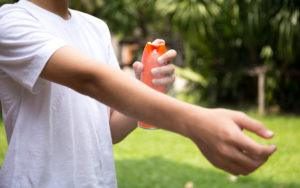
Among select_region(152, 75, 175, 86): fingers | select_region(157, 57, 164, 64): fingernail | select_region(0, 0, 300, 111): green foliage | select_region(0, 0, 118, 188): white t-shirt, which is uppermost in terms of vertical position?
select_region(157, 57, 164, 64): fingernail

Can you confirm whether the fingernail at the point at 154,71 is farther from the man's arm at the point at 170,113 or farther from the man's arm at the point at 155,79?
the man's arm at the point at 170,113

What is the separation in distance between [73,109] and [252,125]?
0.58 m

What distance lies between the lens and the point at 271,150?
0.92 m

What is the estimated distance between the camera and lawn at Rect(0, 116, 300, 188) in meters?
4.52

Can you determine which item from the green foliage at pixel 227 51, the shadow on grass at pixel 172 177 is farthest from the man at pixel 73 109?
the green foliage at pixel 227 51

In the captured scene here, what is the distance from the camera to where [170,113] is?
1013 mm

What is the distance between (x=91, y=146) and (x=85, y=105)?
3.9 inches

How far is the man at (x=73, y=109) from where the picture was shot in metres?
0.97

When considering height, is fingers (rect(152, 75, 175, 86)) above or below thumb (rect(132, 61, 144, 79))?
above

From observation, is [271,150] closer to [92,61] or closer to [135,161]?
[92,61]

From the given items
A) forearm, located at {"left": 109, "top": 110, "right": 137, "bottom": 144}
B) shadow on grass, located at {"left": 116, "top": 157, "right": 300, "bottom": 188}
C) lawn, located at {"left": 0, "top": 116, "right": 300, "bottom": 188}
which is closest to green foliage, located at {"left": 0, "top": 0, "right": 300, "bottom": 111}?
lawn, located at {"left": 0, "top": 116, "right": 300, "bottom": 188}

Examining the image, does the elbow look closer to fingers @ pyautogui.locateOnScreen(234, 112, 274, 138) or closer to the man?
the man

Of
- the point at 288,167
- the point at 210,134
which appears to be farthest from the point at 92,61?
the point at 288,167

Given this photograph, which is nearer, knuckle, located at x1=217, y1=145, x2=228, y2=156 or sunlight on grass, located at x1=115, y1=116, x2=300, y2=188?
knuckle, located at x1=217, y1=145, x2=228, y2=156
